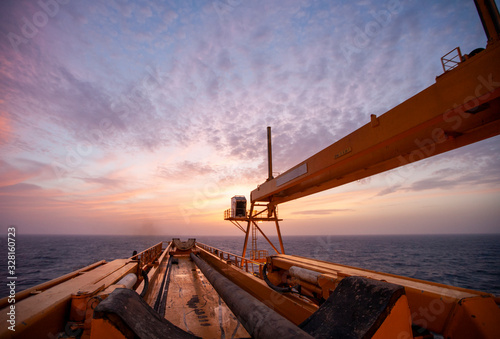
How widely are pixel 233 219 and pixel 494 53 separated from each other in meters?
17.1

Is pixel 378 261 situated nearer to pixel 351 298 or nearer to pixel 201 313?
pixel 201 313

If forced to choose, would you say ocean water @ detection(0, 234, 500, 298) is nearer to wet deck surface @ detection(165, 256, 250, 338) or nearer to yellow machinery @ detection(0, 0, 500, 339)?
wet deck surface @ detection(165, 256, 250, 338)

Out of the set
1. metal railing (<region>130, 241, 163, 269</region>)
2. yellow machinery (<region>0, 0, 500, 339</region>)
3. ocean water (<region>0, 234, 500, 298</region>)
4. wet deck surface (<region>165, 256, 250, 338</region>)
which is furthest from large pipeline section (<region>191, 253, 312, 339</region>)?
ocean water (<region>0, 234, 500, 298</region>)

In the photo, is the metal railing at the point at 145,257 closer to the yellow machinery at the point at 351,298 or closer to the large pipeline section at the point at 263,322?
the yellow machinery at the point at 351,298

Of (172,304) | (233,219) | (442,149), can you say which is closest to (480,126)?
(442,149)

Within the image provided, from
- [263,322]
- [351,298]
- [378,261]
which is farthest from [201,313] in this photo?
[378,261]

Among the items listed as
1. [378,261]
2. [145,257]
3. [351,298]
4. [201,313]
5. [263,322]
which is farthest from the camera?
[378,261]

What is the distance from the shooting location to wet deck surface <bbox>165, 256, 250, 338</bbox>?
427 centimetres

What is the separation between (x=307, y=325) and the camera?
235 centimetres

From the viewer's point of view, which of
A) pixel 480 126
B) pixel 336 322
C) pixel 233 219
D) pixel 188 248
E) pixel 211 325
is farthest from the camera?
pixel 188 248

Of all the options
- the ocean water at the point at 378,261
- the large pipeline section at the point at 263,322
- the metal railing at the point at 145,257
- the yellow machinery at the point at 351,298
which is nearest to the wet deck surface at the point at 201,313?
the yellow machinery at the point at 351,298

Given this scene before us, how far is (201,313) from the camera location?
5.25 meters

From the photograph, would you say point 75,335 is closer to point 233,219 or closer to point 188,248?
point 233,219

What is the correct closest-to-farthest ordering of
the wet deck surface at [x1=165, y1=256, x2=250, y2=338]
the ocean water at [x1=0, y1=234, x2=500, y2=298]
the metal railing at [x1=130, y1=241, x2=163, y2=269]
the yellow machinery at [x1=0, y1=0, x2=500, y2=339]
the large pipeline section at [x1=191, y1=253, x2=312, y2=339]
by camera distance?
the large pipeline section at [x1=191, y1=253, x2=312, y2=339]
the yellow machinery at [x1=0, y1=0, x2=500, y2=339]
the wet deck surface at [x1=165, y1=256, x2=250, y2=338]
the metal railing at [x1=130, y1=241, x2=163, y2=269]
the ocean water at [x1=0, y1=234, x2=500, y2=298]
